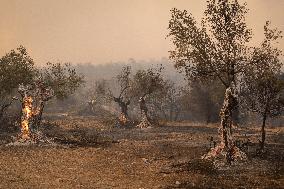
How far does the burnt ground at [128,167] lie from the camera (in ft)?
77.8

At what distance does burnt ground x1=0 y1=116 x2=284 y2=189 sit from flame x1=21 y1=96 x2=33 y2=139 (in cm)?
267

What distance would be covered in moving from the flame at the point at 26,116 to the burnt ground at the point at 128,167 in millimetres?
2666

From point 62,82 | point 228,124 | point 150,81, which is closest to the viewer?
point 228,124

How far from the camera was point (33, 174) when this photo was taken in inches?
1036

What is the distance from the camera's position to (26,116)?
41.8 metres

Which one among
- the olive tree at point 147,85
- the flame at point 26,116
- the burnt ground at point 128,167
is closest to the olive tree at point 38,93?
the flame at point 26,116

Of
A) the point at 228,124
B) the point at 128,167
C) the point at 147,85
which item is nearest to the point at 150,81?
the point at 147,85

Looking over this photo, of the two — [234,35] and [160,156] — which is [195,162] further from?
[234,35]

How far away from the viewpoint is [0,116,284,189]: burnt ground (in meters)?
23.7

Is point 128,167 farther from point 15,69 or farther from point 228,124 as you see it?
point 15,69

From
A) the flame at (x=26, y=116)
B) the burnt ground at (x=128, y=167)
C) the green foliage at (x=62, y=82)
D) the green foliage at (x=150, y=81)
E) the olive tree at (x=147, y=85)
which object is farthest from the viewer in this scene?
the green foliage at (x=150, y=81)

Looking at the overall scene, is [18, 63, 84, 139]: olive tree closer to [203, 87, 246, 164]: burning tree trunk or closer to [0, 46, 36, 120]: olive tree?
[0, 46, 36, 120]: olive tree

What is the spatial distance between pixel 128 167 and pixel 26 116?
16.8 metres

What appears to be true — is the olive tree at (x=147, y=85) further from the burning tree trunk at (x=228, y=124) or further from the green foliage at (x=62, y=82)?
the burning tree trunk at (x=228, y=124)
